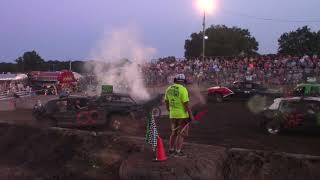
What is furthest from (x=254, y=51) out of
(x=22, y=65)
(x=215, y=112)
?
(x=215, y=112)

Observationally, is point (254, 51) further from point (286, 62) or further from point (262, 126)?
point (262, 126)

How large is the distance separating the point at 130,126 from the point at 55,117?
9.07 feet

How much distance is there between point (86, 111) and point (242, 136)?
585 centimetres

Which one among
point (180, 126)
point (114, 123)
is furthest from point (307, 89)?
point (180, 126)

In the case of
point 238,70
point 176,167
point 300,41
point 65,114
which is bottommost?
point 176,167

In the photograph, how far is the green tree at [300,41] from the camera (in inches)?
2653

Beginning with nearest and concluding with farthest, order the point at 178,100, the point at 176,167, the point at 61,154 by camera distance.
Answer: the point at 176,167 < the point at 178,100 < the point at 61,154

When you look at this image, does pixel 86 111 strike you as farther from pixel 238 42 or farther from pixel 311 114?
pixel 238 42

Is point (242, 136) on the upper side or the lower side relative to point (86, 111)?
lower

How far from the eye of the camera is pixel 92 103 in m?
18.4

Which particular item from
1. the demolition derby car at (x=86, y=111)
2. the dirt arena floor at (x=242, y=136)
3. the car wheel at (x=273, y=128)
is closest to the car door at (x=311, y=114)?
the dirt arena floor at (x=242, y=136)

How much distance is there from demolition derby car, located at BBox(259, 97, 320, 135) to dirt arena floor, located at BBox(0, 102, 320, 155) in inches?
12.1

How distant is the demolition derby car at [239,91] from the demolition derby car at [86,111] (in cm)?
1176

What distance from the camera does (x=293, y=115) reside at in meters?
15.6
